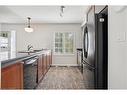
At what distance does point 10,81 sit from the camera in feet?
7.15

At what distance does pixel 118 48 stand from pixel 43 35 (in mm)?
7689

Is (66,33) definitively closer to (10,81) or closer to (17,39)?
(17,39)

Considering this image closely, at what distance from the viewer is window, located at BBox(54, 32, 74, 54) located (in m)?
9.55

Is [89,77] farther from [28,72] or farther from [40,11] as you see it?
[40,11]

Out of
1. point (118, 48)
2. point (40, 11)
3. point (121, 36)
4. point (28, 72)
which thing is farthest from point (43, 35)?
point (121, 36)

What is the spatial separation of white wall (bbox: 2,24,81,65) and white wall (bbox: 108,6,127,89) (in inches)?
283

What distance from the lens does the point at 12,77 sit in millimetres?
2256

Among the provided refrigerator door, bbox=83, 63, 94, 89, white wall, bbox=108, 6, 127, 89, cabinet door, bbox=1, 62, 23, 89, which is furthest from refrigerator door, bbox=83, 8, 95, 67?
cabinet door, bbox=1, 62, 23, 89

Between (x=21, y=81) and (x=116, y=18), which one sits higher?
(x=116, y=18)

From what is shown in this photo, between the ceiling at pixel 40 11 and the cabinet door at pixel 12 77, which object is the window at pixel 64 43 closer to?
the ceiling at pixel 40 11

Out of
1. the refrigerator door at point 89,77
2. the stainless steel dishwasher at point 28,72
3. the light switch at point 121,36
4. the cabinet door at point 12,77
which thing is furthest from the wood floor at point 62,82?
the light switch at point 121,36

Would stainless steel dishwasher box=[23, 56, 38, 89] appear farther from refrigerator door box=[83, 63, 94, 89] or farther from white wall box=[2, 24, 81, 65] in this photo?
white wall box=[2, 24, 81, 65]
